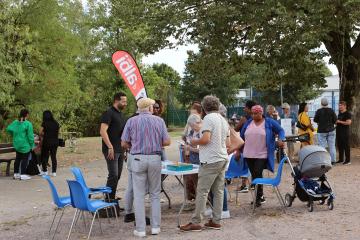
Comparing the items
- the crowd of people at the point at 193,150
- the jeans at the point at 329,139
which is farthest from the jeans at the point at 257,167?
the jeans at the point at 329,139

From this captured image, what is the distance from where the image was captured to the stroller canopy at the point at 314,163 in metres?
8.20

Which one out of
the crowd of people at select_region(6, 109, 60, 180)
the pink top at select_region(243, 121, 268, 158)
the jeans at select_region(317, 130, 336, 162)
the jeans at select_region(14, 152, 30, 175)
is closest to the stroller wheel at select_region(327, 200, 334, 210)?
the pink top at select_region(243, 121, 268, 158)

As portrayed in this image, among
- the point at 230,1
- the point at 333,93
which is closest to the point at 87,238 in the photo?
the point at 230,1

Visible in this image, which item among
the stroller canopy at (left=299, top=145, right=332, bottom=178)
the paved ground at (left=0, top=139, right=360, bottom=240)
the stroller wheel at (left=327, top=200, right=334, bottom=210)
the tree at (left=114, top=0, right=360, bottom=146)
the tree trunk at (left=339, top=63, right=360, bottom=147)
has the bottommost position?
the paved ground at (left=0, top=139, right=360, bottom=240)

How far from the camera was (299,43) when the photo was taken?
14391 millimetres

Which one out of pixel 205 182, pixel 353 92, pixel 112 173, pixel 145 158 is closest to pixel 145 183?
pixel 145 158

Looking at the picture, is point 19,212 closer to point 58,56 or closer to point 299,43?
point 299,43

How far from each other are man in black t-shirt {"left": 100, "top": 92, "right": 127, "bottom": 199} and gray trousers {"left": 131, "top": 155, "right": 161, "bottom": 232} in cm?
138

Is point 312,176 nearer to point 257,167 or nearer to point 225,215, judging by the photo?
point 257,167

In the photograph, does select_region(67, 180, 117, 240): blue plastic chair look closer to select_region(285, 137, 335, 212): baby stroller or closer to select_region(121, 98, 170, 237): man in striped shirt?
select_region(121, 98, 170, 237): man in striped shirt

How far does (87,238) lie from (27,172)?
24.1ft

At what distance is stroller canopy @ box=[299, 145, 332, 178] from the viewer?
8203mm

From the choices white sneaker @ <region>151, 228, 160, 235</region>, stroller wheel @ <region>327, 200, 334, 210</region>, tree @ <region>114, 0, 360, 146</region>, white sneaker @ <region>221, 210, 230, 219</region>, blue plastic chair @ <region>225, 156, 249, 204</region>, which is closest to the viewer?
white sneaker @ <region>151, 228, 160, 235</region>

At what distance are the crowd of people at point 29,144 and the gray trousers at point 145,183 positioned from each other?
21.9ft
